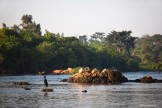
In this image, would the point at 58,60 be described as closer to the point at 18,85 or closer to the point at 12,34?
the point at 12,34

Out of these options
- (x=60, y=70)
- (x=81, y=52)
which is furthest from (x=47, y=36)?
(x=60, y=70)

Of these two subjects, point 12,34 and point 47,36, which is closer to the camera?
point 12,34

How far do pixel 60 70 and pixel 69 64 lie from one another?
873 cm

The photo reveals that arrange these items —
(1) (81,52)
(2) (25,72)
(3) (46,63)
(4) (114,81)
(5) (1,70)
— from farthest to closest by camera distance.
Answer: (1) (81,52), (3) (46,63), (2) (25,72), (5) (1,70), (4) (114,81)

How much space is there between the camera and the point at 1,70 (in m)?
151

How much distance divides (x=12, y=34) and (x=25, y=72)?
2061 centimetres

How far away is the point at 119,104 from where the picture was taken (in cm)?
5475

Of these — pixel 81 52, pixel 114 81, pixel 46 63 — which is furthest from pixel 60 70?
pixel 114 81

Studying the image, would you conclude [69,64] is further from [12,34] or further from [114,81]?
[114,81]

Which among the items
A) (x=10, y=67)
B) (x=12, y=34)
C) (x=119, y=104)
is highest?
(x=12, y=34)

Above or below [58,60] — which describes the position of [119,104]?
below

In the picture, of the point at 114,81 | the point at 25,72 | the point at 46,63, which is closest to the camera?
the point at 114,81

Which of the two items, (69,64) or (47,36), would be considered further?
(47,36)

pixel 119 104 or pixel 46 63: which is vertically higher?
pixel 46 63
